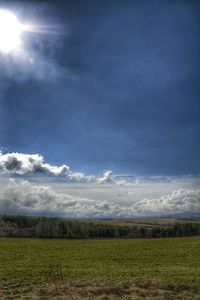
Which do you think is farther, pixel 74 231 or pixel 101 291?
pixel 74 231

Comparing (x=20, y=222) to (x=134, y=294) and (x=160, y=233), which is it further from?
(x=134, y=294)

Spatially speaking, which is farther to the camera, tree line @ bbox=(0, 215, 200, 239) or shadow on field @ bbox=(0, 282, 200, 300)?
tree line @ bbox=(0, 215, 200, 239)

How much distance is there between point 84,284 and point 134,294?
12.7ft

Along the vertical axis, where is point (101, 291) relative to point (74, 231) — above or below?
above

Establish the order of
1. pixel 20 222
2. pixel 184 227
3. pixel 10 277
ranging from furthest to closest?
pixel 20 222 → pixel 184 227 → pixel 10 277

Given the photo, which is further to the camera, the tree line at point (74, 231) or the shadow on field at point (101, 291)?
the tree line at point (74, 231)

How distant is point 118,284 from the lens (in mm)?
22750

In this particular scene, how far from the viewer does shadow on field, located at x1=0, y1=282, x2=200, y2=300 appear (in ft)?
65.6

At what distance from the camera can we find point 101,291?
2127 centimetres

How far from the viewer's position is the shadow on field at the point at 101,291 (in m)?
20.0

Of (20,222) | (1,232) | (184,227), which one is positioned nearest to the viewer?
(1,232)

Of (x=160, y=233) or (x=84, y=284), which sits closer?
(x=84, y=284)

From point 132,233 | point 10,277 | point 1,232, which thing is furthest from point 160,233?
point 10,277

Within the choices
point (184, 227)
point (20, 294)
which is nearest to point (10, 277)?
point (20, 294)
